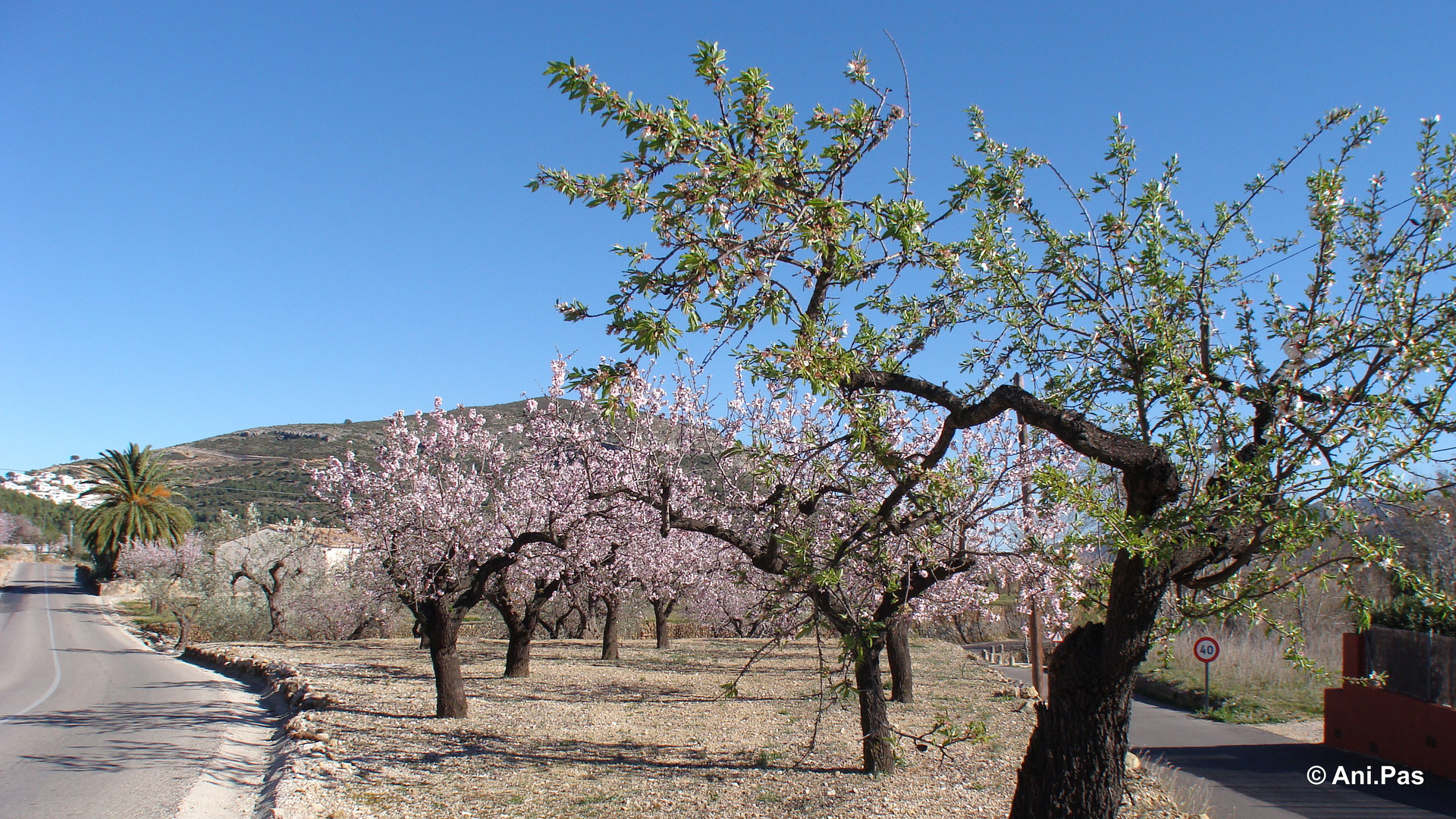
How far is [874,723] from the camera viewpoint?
7.86m

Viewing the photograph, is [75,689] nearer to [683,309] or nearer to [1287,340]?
[683,309]

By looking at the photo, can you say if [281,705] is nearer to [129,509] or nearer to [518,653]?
[518,653]

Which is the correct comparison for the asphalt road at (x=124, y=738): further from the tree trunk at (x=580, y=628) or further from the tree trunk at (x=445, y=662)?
the tree trunk at (x=580, y=628)

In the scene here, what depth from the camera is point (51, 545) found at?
91.6 meters

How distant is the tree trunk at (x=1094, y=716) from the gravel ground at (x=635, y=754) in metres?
1.91

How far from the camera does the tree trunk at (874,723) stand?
759cm

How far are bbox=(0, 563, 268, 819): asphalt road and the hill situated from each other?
Answer: 35.4 m

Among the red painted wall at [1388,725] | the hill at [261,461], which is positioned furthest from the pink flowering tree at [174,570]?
the red painted wall at [1388,725]

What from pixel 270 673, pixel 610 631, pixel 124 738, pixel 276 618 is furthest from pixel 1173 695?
pixel 276 618

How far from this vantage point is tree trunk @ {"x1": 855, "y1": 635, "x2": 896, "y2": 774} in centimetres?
759

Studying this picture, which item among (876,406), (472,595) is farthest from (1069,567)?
(472,595)

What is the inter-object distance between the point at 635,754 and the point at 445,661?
3.45 metres

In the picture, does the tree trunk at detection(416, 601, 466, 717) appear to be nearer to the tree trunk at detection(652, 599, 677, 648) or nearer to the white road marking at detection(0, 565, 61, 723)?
the white road marking at detection(0, 565, 61, 723)

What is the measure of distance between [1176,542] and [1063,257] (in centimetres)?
182
